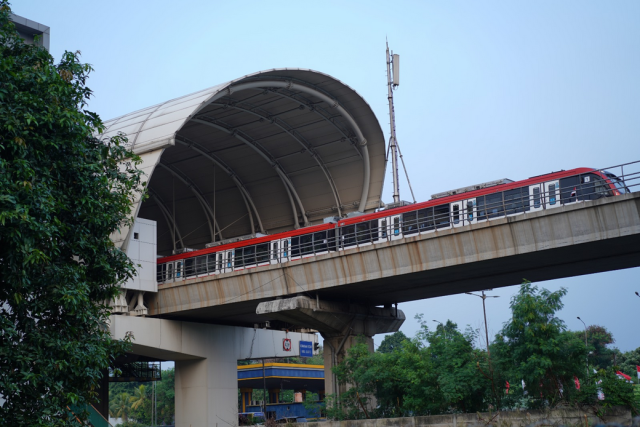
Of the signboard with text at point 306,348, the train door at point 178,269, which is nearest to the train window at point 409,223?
the train door at point 178,269

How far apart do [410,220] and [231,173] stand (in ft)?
67.2

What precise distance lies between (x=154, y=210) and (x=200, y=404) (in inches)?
700

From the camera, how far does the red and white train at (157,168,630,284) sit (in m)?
28.1

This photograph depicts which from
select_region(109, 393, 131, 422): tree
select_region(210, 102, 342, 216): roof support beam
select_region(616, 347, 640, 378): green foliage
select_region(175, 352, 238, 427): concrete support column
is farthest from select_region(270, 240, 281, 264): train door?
select_region(109, 393, 131, 422): tree

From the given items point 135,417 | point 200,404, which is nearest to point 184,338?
point 200,404

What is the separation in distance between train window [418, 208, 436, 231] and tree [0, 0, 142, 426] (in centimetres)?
1631

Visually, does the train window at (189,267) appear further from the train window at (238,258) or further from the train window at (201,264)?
the train window at (238,258)

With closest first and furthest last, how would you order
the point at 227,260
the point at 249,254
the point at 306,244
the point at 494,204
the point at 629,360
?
the point at 494,204 < the point at 306,244 < the point at 249,254 < the point at 227,260 < the point at 629,360

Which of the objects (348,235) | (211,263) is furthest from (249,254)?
(348,235)

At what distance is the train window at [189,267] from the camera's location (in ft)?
126

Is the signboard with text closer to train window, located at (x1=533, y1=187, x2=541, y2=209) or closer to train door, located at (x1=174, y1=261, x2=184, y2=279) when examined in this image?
train door, located at (x1=174, y1=261, x2=184, y2=279)

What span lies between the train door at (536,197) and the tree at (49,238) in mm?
17728

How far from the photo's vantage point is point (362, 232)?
33.0 metres

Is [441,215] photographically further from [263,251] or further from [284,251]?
[263,251]
